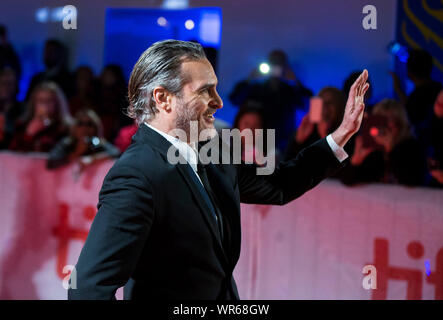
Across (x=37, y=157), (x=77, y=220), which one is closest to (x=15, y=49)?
(x=37, y=157)

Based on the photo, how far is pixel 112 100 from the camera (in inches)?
220

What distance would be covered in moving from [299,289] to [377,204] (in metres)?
0.75

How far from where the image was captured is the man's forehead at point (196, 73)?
6.41 ft

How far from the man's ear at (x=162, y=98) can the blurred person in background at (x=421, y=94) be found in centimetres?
242

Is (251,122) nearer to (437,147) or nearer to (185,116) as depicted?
(437,147)

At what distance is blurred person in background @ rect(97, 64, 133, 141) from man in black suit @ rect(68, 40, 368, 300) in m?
3.37

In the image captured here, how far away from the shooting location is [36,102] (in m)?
5.10

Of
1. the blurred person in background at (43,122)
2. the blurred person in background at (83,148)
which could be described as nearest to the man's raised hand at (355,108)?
the blurred person in background at (83,148)

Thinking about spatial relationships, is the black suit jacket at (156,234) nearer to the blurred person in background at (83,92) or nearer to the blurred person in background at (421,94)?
the blurred person in background at (421,94)

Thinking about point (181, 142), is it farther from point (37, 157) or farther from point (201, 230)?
point (37, 157)

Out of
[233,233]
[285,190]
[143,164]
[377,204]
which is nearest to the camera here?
[143,164]

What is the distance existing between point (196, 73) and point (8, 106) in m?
4.26

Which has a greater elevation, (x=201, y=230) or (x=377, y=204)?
(x=377, y=204)

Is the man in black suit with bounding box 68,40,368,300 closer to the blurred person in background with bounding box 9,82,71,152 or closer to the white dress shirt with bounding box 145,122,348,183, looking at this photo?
the white dress shirt with bounding box 145,122,348,183
